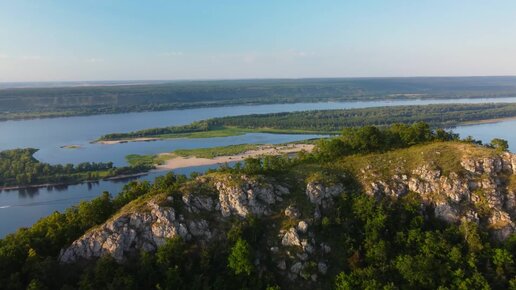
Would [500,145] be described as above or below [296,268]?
above

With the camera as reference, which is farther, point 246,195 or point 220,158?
point 220,158

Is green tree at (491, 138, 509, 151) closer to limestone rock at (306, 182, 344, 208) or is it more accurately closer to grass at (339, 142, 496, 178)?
grass at (339, 142, 496, 178)

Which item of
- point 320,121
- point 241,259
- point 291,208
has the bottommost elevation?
point 320,121

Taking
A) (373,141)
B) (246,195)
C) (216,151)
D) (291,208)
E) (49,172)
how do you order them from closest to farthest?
(291,208) → (246,195) → (373,141) → (49,172) → (216,151)

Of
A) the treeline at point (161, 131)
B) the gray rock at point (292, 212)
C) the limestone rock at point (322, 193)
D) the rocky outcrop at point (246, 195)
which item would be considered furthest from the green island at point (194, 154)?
the gray rock at point (292, 212)

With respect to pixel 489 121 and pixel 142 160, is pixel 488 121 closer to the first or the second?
pixel 489 121

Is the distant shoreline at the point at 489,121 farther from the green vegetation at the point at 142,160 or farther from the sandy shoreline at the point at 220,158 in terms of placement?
the green vegetation at the point at 142,160

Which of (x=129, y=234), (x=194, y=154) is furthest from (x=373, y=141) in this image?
(x=194, y=154)

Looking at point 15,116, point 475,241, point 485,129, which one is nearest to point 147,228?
point 475,241
